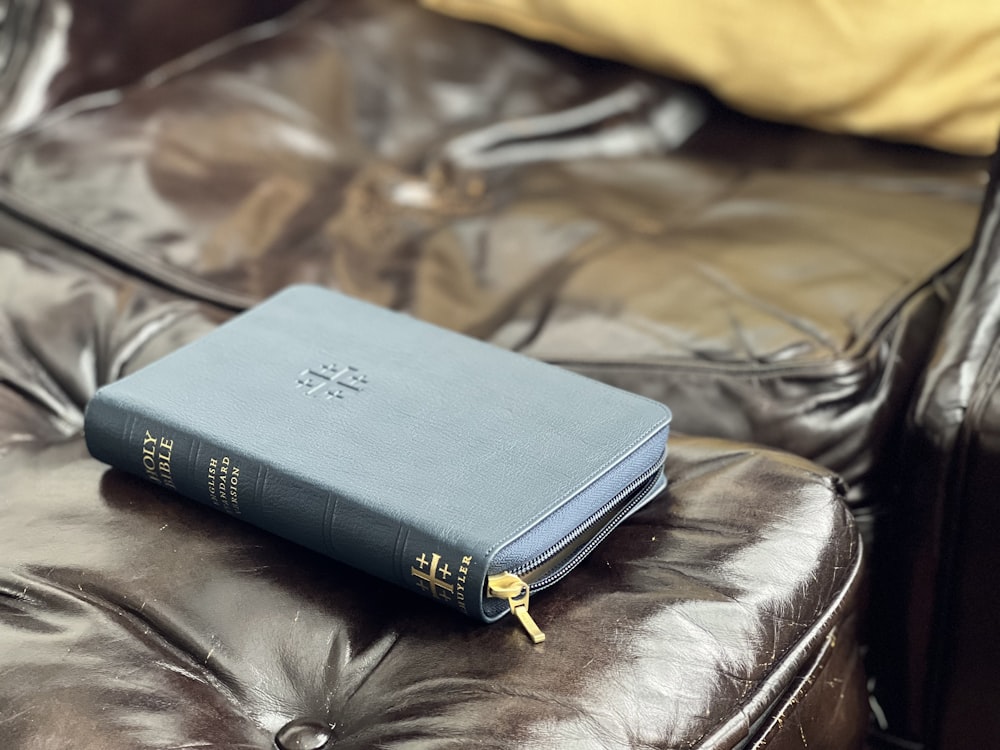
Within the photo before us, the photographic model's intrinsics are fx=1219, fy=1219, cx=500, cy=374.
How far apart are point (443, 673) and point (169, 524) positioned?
7.4 inches

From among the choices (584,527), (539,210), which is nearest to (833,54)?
(539,210)

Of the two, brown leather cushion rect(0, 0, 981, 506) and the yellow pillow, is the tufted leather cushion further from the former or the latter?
the yellow pillow

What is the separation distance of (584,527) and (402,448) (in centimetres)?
10

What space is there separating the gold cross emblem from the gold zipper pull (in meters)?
0.02

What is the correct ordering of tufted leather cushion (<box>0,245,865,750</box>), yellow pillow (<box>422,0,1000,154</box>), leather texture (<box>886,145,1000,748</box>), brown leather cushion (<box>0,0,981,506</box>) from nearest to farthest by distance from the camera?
tufted leather cushion (<box>0,245,865,750</box>), leather texture (<box>886,145,1000,748</box>), brown leather cushion (<box>0,0,981,506</box>), yellow pillow (<box>422,0,1000,154</box>)

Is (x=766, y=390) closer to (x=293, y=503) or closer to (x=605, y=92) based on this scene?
(x=293, y=503)

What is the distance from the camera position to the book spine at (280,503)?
1.89ft

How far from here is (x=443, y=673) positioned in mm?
571

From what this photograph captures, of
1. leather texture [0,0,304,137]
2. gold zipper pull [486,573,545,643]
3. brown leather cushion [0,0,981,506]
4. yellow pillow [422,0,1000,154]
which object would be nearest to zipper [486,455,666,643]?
gold zipper pull [486,573,545,643]

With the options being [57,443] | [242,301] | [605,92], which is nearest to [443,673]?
[57,443]

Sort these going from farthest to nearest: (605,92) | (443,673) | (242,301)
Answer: (605,92)
(242,301)
(443,673)

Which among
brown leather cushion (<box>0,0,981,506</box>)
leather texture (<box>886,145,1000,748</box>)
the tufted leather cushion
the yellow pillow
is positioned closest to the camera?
the tufted leather cushion

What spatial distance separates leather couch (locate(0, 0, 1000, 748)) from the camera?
580 millimetres

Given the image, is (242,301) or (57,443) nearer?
(57,443)
